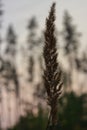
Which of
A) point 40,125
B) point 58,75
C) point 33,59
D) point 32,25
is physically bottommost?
point 58,75

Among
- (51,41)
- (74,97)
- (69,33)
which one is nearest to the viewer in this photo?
(51,41)

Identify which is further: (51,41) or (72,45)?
(72,45)

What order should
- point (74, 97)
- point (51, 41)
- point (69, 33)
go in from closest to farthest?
1. point (51, 41)
2. point (74, 97)
3. point (69, 33)

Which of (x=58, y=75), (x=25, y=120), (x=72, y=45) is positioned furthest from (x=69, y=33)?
(x=58, y=75)

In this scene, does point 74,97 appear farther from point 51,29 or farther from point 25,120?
point 51,29

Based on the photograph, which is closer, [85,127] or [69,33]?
[85,127]

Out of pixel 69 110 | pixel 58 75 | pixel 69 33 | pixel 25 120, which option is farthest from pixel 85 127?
pixel 58 75

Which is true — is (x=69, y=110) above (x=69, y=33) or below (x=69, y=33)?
below

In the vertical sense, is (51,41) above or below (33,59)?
below

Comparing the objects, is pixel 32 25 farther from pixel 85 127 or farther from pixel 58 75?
pixel 58 75
